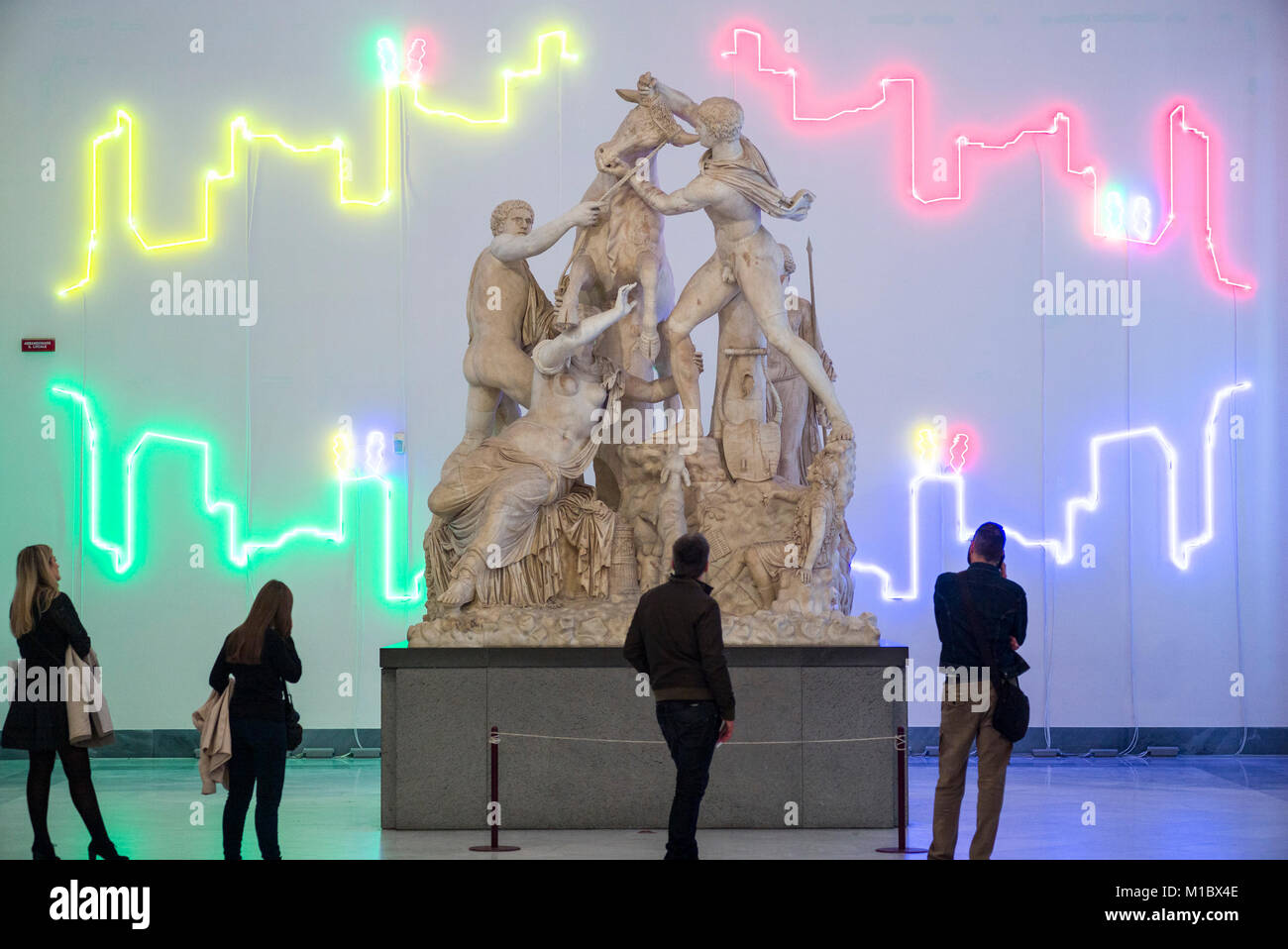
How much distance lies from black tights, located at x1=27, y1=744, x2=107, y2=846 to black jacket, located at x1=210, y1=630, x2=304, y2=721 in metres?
0.86

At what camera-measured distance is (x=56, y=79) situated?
13.9 m

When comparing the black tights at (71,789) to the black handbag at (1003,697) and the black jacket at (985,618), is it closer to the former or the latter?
the black jacket at (985,618)

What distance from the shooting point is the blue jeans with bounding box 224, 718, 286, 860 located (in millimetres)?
7172

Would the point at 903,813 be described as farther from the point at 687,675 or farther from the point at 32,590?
the point at 32,590

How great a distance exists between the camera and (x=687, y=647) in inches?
272

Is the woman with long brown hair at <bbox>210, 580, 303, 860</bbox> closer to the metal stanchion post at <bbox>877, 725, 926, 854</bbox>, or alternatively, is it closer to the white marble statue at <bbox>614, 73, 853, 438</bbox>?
the metal stanchion post at <bbox>877, 725, 926, 854</bbox>

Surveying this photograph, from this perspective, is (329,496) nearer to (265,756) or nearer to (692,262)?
(692,262)

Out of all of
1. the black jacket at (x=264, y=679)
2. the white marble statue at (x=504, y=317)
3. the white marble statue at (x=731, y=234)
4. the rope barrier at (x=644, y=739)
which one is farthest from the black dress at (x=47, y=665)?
the white marble statue at (x=731, y=234)

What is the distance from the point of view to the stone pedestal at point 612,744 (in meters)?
9.17
